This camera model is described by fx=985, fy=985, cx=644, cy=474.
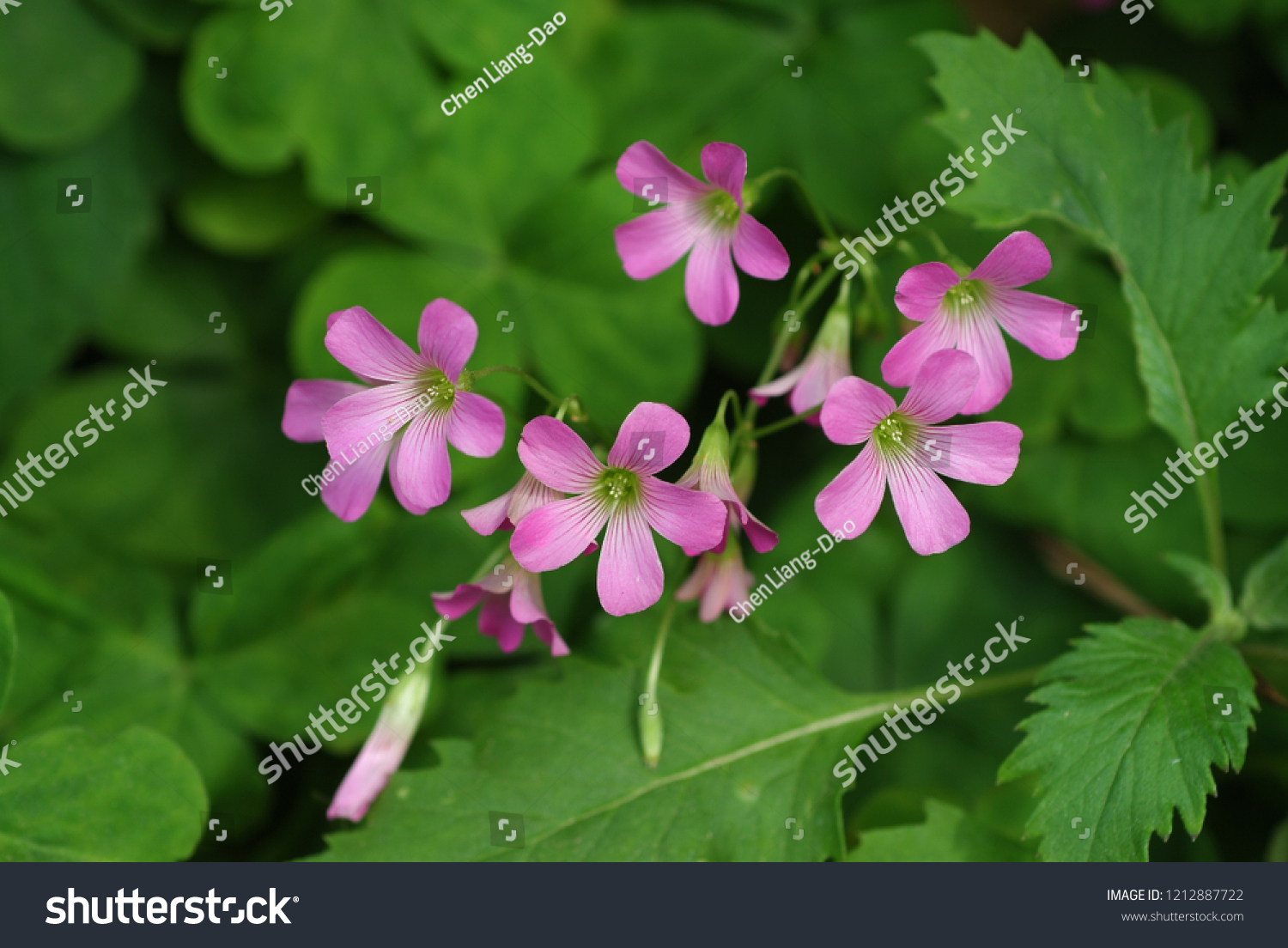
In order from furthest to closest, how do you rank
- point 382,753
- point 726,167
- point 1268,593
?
point 1268,593 → point 382,753 → point 726,167

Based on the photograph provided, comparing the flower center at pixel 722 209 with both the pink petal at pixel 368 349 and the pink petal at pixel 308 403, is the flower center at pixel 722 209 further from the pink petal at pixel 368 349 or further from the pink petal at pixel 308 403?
the pink petal at pixel 308 403

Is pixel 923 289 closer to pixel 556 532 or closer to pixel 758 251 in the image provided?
pixel 758 251

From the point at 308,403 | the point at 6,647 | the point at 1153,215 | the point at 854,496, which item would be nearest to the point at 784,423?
the point at 854,496

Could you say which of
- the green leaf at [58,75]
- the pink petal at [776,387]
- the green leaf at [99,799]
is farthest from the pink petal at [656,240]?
the green leaf at [58,75]

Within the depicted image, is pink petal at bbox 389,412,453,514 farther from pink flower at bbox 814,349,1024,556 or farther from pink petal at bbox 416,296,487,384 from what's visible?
pink flower at bbox 814,349,1024,556

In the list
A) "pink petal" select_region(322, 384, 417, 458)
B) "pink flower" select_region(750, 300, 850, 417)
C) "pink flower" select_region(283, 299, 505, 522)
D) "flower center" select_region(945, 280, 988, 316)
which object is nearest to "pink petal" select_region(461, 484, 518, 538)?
"pink flower" select_region(283, 299, 505, 522)

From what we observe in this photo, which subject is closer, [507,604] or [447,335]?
[447,335]

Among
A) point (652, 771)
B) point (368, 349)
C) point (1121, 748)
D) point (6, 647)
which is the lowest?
point (652, 771)
